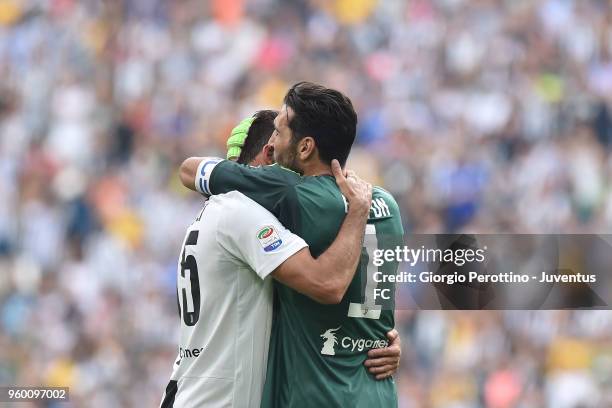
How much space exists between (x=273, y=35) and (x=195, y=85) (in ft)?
3.00

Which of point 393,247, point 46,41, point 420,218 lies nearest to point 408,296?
point 393,247

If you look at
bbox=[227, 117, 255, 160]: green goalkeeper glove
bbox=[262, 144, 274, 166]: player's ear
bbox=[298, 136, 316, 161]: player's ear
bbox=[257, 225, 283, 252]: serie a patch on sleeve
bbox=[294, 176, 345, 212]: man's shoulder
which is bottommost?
bbox=[257, 225, 283, 252]: serie a patch on sleeve

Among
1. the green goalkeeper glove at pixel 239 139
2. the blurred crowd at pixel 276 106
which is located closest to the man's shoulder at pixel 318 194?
the green goalkeeper glove at pixel 239 139

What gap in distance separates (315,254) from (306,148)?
0.34 meters

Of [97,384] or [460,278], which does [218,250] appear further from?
[97,384]

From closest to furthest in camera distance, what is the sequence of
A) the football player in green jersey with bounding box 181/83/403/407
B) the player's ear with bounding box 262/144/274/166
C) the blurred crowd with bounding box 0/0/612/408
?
1. the football player in green jersey with bounding box 181/83/403/407
2. the player's ear with bounding box 262/144/274/166
3. the blurred crowd with bounding box 0/0/612/408

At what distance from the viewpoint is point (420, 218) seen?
941 centimetres

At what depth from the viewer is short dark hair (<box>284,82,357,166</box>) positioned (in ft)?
11.3

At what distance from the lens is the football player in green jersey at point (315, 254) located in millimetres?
3393

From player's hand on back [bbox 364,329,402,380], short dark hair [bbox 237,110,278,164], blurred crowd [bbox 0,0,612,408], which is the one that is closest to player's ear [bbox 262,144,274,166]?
short dark hair [bbox 237,110,278,164]

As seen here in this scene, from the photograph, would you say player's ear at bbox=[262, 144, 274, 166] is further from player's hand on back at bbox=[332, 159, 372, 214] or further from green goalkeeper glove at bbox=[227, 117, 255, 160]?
player's hand on back at bbox=[332, 159, 372, 214]

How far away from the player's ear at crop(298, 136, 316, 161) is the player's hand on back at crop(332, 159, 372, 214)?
0.08 metres

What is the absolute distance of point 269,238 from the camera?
3.33 m

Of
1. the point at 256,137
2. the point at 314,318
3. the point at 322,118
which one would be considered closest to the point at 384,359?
the point at 314,318
